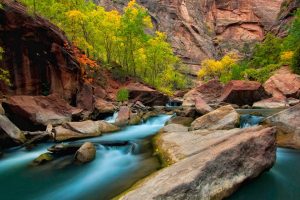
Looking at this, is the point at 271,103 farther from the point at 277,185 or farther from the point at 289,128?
the point at 277,185

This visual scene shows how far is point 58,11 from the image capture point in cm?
3047

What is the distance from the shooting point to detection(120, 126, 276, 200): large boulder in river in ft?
17.9

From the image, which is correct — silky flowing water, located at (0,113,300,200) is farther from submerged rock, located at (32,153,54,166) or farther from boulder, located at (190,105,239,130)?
boulder, located at (190,105,239,130)

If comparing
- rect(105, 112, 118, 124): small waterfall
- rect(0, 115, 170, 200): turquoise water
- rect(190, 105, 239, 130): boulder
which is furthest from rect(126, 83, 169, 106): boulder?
rect(0, 115, 170, 200): turquoise water

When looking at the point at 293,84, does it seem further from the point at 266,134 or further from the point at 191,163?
the point at 191,163

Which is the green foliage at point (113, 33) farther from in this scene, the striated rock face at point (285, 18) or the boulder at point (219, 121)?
the striated rock face at point (285, 18)

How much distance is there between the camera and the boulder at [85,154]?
974 centimetres

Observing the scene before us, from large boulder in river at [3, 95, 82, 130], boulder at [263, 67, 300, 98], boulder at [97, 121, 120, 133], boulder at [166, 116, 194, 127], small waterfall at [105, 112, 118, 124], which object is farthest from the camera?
boulder at [263, 67, 300, 98]

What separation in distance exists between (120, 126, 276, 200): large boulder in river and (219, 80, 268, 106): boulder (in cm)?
2160

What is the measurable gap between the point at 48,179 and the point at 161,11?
92715 mm

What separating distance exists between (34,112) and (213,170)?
1171 centimetres

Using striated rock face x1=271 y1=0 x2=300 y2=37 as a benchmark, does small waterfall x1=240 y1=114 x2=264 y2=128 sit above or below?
below

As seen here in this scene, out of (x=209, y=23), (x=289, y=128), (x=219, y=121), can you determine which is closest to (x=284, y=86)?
(x=219, y=121)

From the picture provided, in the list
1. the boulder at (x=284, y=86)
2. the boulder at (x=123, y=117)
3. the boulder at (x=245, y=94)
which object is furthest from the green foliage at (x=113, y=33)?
the boulder at (x=284, y=86)
